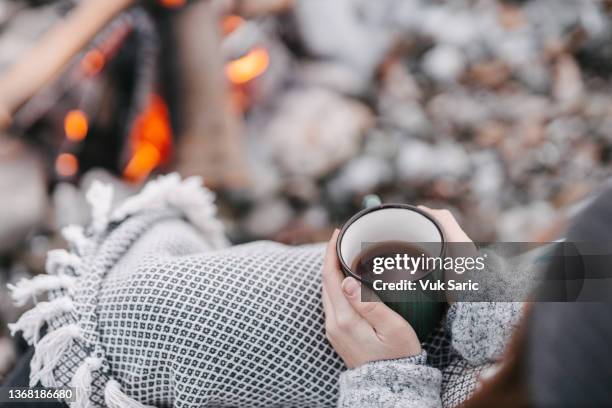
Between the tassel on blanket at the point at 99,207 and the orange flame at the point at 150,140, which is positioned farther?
the orange flame at the point at 150,140

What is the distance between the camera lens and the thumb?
1.64 feet

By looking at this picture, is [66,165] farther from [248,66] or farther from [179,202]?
[179,202]

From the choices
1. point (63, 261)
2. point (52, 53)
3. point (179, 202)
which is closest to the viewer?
point (63, 261)

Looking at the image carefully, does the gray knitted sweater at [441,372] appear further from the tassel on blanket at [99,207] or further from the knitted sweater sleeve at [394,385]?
the tassel on blanket at [99,207]

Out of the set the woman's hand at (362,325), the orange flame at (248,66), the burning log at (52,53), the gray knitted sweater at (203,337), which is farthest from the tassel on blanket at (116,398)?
the orange flame at (248,66)

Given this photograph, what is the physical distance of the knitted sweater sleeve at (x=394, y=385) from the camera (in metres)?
0.51

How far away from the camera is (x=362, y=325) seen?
522 millimetres

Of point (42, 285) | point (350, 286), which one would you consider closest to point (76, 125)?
point (42, 285)

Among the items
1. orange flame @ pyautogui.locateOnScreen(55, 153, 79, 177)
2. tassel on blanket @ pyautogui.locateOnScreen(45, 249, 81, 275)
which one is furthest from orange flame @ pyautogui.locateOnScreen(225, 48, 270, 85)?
tassel on blanket @ pyautogui.locateOnScreen(45, 249, 81, 275)

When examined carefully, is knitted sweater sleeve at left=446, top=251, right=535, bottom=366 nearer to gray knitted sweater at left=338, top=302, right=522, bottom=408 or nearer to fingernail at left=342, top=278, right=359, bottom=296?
gray knitted sweater at left=338, top=302, right=522, bottom=408

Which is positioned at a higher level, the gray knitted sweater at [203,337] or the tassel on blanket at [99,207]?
the tassel on blanket at [99,207]

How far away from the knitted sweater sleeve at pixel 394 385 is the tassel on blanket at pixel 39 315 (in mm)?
296

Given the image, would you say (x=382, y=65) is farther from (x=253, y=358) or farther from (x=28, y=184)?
(x=253, y=358)

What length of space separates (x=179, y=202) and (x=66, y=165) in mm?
572
